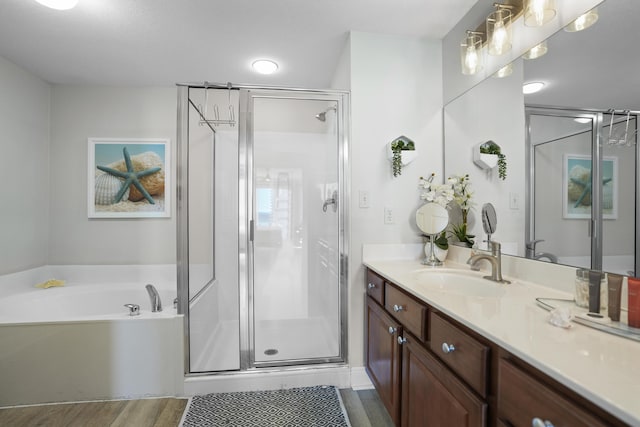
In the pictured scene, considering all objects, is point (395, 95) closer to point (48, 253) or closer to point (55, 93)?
A: point (55, 93)

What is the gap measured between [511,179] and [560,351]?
108cm

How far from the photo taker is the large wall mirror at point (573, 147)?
1.02 metres

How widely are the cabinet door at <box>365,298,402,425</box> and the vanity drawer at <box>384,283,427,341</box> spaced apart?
0.06 meters

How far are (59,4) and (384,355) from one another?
2784 mm

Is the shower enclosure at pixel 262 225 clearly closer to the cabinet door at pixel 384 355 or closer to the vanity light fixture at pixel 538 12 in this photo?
the cabinet door at pixel 384 355

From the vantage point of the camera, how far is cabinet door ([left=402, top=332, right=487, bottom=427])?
0.88 m

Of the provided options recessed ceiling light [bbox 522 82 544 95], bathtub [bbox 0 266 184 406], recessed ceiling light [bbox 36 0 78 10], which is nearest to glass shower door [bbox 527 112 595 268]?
recessed ceiling light [bbox 522 82 544 95]

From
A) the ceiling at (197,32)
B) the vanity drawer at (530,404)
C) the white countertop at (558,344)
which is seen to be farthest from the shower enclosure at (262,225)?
the vanity drawer at (530,404)

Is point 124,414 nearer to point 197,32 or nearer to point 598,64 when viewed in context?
point 197,32

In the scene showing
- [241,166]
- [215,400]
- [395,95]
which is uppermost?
[395,95]

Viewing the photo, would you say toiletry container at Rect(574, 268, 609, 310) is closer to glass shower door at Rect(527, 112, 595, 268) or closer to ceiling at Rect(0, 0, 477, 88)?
glass shower door at Rect(527, 112, 595, 268)

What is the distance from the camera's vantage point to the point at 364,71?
2018 millimetres

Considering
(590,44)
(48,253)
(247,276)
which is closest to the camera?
(590,44)

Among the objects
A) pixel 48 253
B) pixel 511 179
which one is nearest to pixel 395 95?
A: pixel 511 179
